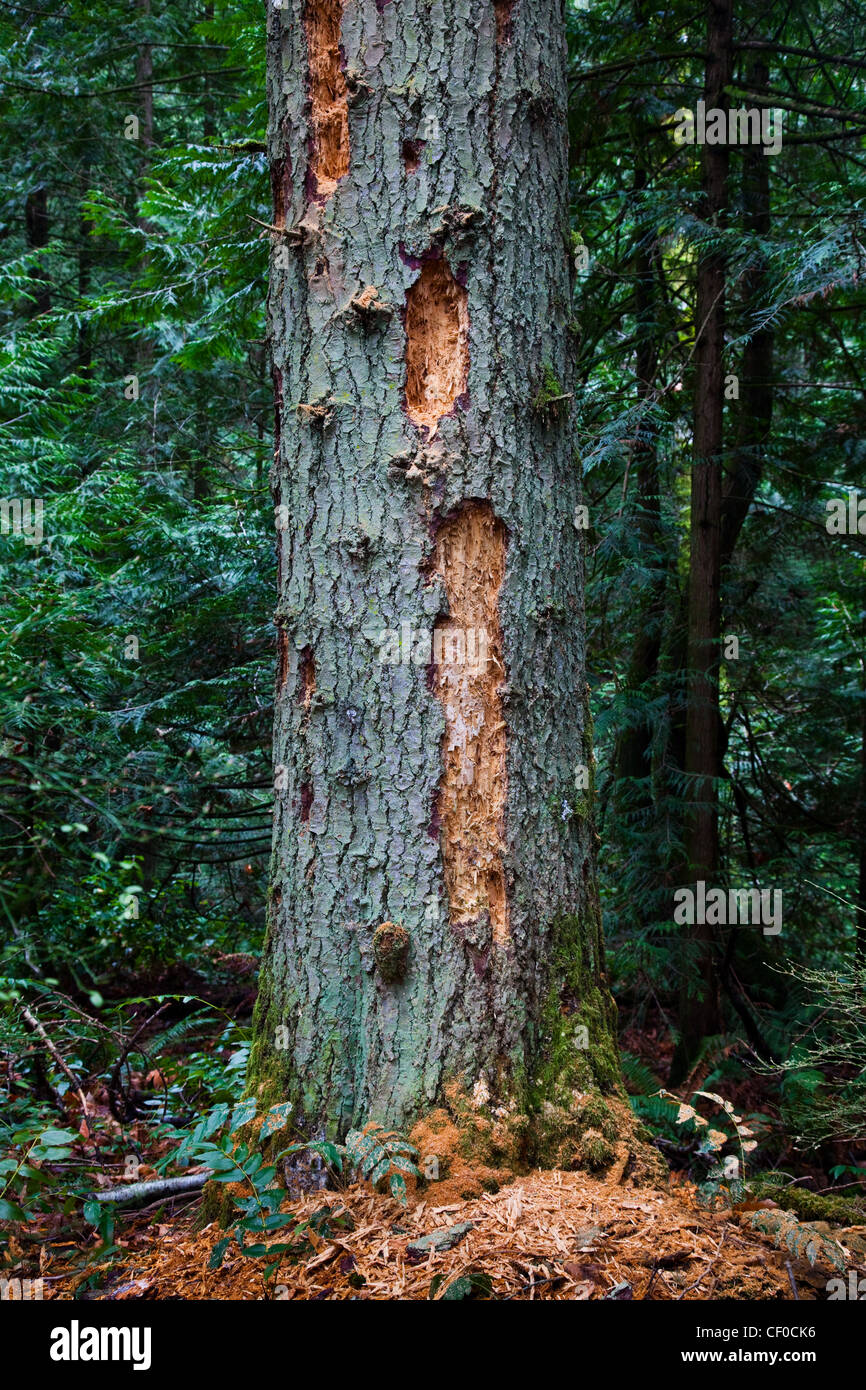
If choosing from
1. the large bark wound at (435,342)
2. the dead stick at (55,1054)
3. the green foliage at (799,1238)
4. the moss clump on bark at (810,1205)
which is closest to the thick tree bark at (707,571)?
the moss clump on bark at (810,1205)

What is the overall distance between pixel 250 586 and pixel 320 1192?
414 centimetres

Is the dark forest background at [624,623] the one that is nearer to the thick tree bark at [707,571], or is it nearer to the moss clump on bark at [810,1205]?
the thick tree bark at [707,571]

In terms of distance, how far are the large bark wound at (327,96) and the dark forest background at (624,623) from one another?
1.68m

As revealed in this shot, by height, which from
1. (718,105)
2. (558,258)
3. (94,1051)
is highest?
Result: (718,105)

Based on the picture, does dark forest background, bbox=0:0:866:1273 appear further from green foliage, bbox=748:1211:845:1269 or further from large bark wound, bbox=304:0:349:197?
large bark wound, bbox=304:0:349:197

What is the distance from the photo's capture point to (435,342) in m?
2.54

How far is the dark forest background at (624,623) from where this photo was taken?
4598 mm

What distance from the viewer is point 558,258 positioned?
270cm

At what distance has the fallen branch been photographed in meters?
2.66

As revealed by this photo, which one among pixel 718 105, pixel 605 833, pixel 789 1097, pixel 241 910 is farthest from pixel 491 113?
pixel 241 910

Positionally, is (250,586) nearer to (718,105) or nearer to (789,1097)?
(718,105)

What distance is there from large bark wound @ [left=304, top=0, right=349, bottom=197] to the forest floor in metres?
2.78

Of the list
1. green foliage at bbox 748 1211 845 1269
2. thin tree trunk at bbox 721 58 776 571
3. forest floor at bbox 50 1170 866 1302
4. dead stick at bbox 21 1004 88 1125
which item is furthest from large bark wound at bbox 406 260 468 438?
thin tree trunk at bbox 721 58 776 571

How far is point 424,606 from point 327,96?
5.11 feet
